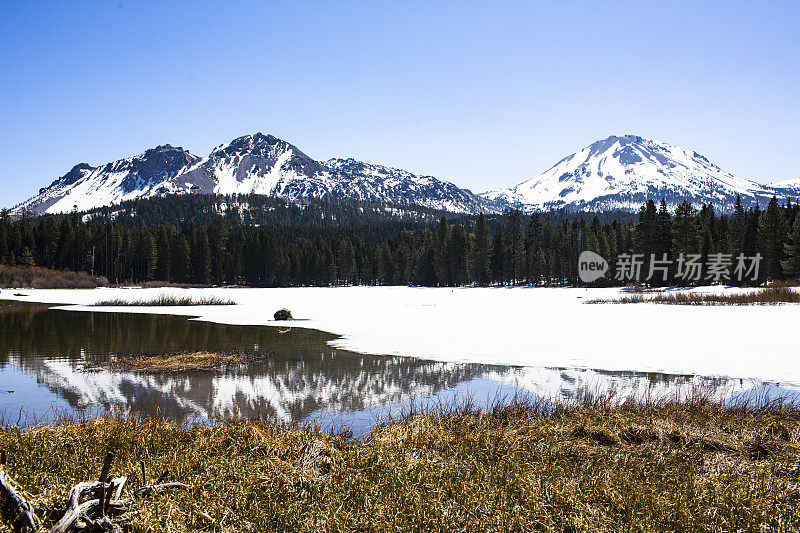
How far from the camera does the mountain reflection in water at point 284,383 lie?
11664 millimetres

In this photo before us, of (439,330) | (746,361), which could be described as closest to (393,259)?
(439,330)

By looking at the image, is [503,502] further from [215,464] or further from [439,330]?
[439,330]

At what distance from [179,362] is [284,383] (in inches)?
215

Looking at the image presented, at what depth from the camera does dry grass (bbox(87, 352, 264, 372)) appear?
657 inches

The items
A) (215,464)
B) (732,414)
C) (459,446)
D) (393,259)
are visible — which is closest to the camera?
(215,464)

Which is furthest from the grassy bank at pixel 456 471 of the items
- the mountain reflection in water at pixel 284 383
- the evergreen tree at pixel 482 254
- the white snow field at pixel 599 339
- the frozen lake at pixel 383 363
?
the evergreen tree at pixel 482 254

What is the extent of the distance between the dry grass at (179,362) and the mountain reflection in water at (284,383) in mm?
619

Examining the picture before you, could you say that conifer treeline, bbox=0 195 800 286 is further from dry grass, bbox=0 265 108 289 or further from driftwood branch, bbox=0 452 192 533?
driftwood branch, bbox=0 452 192 533

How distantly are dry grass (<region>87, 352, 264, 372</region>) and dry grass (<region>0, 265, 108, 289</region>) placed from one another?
84.8m

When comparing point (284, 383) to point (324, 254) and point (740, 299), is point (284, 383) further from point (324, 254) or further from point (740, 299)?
point (324, 254)

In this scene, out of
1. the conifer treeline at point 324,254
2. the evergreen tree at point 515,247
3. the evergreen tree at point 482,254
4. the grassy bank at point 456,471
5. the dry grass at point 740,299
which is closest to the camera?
the grassy bank at point 456,471

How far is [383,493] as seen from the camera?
577 cm

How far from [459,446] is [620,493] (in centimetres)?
246

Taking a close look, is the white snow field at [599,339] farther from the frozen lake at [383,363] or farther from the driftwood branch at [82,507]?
the driftwood branch at [82,507]
